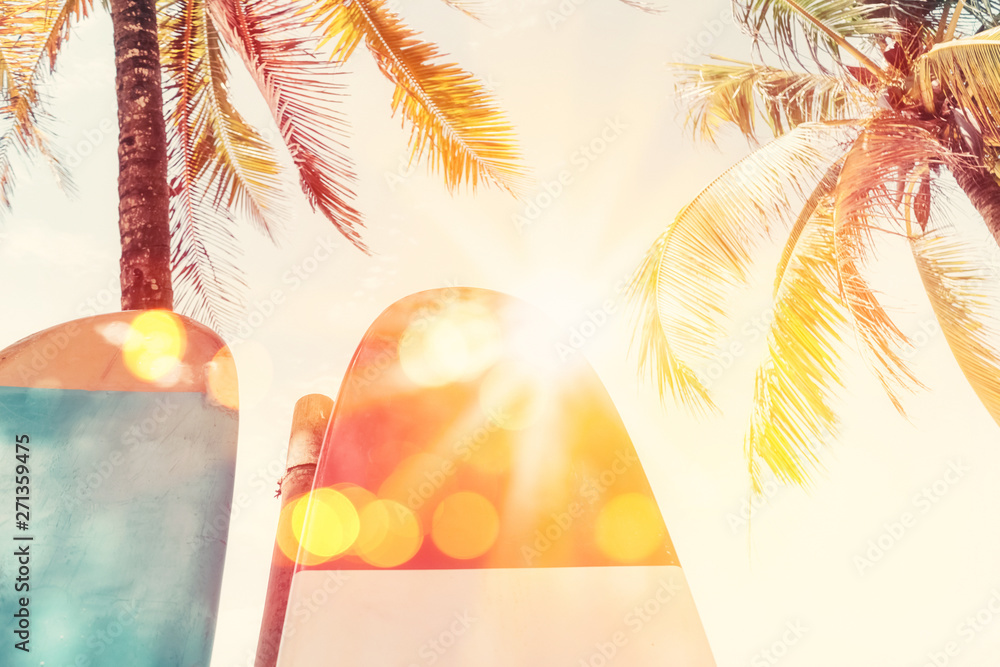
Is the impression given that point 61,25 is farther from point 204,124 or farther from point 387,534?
point 387,534

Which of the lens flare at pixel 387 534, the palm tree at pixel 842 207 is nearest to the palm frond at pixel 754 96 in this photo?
the palm tree at pixel 842 207

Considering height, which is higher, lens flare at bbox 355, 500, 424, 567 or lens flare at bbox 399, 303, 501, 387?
lens flare at bbox 399, 303, 501, 387

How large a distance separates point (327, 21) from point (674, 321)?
295 centimetres

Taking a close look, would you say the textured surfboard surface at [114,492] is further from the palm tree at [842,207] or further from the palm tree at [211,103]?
the palm tree at [842,207]

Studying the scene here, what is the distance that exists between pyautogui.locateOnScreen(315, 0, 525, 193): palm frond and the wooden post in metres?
1.74

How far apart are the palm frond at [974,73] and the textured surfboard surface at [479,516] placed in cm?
275

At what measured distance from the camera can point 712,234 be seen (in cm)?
515

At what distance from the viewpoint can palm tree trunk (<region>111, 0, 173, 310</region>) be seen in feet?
12.7

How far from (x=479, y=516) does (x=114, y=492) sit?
1.62 meters

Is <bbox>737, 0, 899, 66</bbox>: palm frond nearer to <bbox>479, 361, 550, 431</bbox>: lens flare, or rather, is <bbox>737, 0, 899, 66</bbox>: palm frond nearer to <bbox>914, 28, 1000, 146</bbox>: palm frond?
<bbox>914, 28, 1000, 146</bbox>: palm frond

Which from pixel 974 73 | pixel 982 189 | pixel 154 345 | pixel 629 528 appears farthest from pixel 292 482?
pixel 982 189

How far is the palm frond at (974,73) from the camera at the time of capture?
12.7 ft

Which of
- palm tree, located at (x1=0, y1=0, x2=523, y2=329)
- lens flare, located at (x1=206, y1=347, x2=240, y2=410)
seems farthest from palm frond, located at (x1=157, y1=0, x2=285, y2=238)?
lens flare, located at (x1=206, y1=347, x2=240, y2=410)

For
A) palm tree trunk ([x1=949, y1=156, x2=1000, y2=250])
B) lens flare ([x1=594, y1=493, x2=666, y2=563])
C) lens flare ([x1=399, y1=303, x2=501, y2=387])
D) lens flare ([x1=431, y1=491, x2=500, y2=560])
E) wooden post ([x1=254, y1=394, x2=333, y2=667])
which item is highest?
palm tree trunk ([x1=949, y1=156, x2=1000, y2=250])
